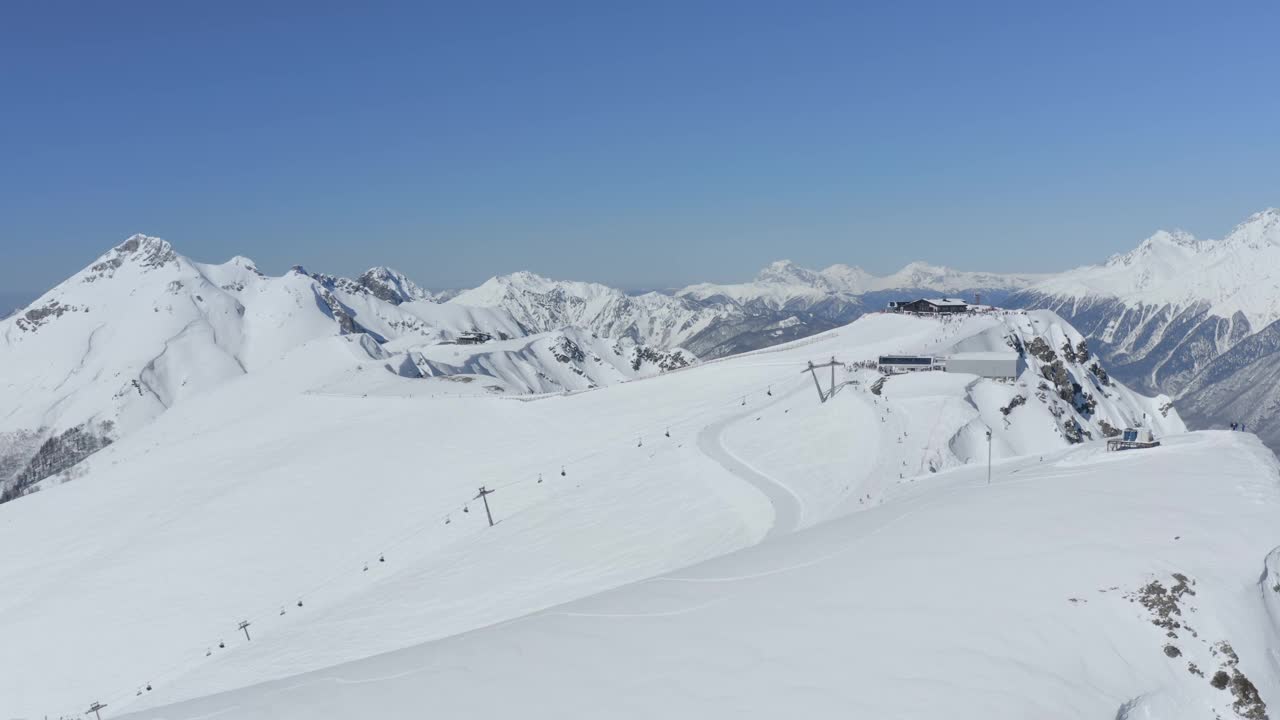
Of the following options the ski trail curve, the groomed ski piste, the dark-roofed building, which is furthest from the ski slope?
the dark-roofed building

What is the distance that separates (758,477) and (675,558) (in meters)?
13.5

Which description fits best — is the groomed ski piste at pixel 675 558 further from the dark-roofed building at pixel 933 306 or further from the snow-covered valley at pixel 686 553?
the dark-roofed building at pixel 933 306

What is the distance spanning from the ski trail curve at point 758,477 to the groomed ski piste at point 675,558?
0.35 m

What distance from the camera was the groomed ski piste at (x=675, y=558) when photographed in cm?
1652

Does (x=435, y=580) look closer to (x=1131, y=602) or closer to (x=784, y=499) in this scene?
(x=784, y=499)

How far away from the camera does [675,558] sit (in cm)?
4072

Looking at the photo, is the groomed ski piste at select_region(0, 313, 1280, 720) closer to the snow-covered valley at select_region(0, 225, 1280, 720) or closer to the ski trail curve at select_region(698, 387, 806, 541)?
the snow-covered valley at select_region(0, 225, 1280, 720)

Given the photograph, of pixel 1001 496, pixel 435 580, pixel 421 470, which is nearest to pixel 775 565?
pixel 1001 496

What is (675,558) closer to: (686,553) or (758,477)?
(686,553)

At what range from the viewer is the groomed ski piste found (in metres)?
16.5

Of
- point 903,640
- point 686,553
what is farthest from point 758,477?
point 903,640

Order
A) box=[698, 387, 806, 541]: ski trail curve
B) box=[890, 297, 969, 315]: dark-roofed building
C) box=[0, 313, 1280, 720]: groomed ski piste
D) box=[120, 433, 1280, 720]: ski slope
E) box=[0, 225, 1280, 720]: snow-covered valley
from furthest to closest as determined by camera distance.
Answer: box=[890, 297, 969, 315]: dark-roofed building, box=[698, 387, 806, 541]: ski trail curve, box=[0, 225, 1280, 720]: snow-covered valley, box=[0, 313, 1280, 720]: groomed ski piste, box=[120, 433, 1280, 720]: ski slope

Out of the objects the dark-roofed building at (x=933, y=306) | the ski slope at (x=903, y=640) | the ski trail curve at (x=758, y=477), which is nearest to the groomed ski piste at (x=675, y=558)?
the ski slope at (x=903, y=640)

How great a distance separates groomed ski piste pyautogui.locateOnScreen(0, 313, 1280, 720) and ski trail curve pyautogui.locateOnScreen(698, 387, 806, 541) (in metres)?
0.35
